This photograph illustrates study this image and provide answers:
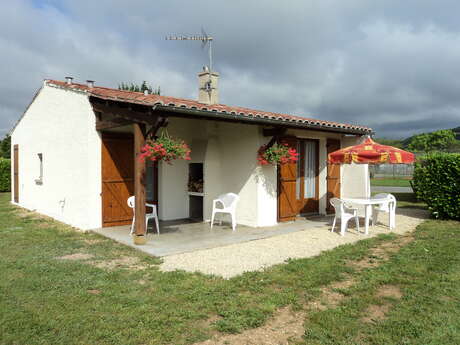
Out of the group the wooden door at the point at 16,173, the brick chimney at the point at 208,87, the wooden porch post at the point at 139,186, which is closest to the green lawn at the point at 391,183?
→ the brick chimney at the point at 208,87

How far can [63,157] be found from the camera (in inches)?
365

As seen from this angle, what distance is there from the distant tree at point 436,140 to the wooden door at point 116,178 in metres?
46.7

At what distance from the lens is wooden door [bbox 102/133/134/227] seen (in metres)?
8.27

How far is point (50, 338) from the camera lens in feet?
9.80

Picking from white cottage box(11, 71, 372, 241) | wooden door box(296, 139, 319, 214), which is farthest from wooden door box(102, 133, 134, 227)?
wooden door box(296, 139, 319, 214)

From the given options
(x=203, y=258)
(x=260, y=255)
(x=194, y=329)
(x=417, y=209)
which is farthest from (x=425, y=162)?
(x=194, y=329)

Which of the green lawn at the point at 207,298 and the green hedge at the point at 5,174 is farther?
the green hedge at the point at 5,174

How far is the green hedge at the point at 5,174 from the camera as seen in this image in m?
19.5

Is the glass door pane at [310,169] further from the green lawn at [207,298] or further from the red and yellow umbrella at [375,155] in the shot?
the green lawn at [207,298]

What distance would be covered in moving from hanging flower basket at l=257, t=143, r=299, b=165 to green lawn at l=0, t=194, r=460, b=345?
2705mm

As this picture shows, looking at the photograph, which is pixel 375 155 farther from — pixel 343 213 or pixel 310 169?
pixel 310 169

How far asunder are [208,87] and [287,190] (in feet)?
12.6

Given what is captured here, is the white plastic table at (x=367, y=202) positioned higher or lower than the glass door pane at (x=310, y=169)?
lower

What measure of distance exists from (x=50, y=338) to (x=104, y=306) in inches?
27.5
